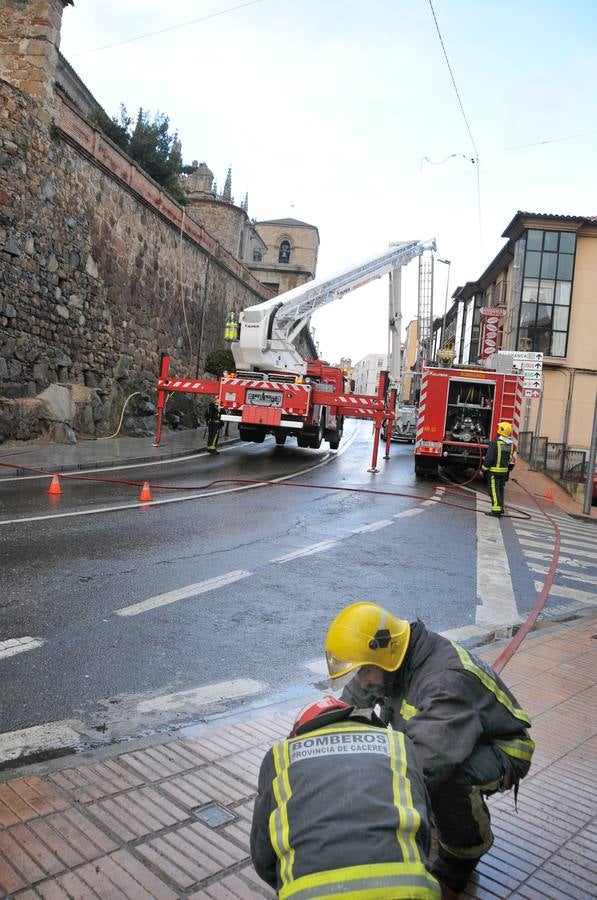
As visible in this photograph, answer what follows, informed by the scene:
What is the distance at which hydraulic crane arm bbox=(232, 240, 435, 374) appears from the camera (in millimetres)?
19109

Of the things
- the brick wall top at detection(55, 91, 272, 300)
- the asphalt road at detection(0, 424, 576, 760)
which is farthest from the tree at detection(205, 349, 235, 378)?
the asphalt road at detection(0, 424, 576, 760)

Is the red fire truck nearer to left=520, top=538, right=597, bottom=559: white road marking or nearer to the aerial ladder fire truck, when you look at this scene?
the aerial ladder fire truck

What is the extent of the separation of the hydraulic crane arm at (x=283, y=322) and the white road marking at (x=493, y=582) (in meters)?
8.76

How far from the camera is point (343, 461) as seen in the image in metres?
20.9

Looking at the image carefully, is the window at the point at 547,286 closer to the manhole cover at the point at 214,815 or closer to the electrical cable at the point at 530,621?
the electrical cable at the point at 530,621

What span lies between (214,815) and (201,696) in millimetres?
1314

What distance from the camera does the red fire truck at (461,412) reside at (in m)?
18.1

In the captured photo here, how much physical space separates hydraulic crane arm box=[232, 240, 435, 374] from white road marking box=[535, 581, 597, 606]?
39.0 feet

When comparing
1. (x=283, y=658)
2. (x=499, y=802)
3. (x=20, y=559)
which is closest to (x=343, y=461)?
(x=20, y=559)

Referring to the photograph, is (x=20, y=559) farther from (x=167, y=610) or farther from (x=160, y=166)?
(x=160, y=166)

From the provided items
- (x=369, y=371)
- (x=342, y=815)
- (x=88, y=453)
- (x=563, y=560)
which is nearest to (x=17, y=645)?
(x=342, y=815)

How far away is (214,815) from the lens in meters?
3.08

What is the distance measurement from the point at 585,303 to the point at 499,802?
3727 centimetres

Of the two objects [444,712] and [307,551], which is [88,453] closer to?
[307,551]
